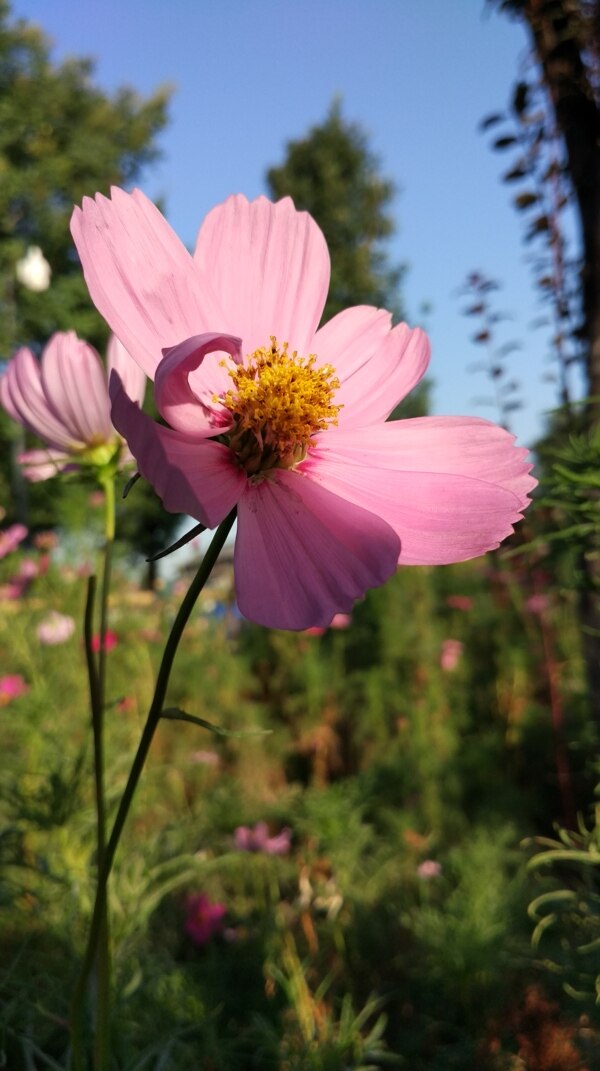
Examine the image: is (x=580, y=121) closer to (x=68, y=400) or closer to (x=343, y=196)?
(x=68, y=400)

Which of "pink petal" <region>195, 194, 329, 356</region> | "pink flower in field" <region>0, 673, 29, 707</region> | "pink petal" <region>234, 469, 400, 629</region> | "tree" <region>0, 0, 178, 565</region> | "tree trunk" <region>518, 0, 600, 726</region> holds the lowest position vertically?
"pink flower in field" <region>0, 673, 29, 707</region>

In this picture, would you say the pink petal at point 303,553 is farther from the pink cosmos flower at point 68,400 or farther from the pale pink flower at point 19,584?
the pale pink flower at point 19,584

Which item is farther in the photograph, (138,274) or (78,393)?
(78,393)

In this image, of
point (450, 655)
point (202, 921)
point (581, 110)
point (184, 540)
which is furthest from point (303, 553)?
point (450, 655)

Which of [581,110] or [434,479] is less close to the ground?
[581,110]

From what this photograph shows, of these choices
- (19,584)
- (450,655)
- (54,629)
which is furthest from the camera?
(450,655)

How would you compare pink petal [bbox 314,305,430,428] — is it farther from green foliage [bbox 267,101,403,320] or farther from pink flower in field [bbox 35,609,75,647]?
green foliage [bbox 267,101,403,320]

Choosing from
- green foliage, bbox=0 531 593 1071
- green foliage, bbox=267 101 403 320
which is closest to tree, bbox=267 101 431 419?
green foliage, bbox=267 101 403 320
